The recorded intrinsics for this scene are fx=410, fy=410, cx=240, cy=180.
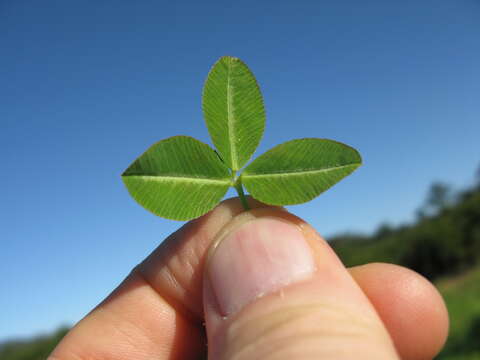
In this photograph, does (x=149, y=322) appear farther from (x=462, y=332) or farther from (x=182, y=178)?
(x=462, y=332)

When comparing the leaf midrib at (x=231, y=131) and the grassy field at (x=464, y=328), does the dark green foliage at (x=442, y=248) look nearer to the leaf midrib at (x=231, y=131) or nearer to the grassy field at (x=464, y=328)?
the grassy field at (x=464, y=328)

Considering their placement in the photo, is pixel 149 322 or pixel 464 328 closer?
pixel 149 322

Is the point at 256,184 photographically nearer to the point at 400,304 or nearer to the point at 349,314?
the point at 349,314

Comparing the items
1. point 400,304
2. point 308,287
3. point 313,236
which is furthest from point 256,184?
point 400,304

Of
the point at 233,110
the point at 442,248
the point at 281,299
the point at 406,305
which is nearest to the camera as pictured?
the point at 281,299

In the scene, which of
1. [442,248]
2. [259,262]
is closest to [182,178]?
[259,262]

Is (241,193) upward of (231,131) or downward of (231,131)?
downward

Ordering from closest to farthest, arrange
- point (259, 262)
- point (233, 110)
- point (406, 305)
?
point (259, 262) < point (233, 110) < point (406, 305)
